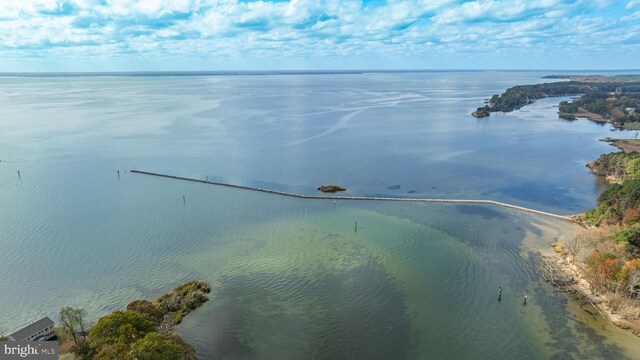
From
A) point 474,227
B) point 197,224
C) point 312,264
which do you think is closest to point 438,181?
point 474,227

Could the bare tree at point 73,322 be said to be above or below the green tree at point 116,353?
below

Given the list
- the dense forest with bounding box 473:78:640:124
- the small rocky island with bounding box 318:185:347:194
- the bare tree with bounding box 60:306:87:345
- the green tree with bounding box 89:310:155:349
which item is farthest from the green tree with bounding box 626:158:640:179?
the dense forest with bounding box 473:78:640:124

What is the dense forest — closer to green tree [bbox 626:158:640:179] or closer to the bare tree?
green tree [bbox 626:158:640:179]

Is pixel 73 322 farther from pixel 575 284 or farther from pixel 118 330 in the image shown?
pixel 575 284

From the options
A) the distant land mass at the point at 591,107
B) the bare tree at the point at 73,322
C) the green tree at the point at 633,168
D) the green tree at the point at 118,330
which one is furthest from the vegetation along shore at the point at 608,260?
the distant land mass at the point at 591,107

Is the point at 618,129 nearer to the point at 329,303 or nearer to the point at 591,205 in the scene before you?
the point at 591,205

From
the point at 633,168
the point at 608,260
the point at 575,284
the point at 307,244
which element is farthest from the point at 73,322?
the point at 633,168

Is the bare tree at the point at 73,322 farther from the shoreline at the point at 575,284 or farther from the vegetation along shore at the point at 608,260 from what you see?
the vegetation along shore at the point at 608,260
